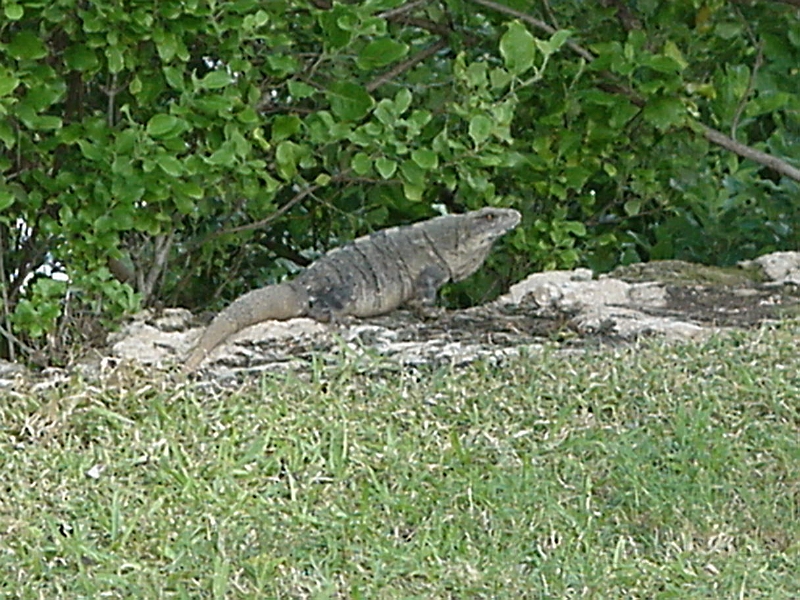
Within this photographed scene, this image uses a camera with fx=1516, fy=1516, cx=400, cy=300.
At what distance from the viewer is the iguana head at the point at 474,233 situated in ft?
21.5

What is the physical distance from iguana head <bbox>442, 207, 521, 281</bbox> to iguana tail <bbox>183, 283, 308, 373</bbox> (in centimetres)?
85

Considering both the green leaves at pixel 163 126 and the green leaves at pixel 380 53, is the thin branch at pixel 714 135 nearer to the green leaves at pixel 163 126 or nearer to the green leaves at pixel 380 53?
the green leaves at pixel 380 53

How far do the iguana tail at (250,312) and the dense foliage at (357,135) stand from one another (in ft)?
1.26

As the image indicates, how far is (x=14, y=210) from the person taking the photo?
585 cm

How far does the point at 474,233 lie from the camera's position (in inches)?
259

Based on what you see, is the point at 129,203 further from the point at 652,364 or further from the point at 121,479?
the point at 652,364

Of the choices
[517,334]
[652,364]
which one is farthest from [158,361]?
[652,364]

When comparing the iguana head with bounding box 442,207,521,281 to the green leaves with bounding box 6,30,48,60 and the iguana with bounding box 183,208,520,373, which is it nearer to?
the iguana with bounding box 183,208,520,373

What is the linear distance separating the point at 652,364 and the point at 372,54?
1586 millimetres

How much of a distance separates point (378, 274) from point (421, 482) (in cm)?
187

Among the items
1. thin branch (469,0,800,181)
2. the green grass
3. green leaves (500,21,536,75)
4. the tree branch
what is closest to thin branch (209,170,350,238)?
the tree branch

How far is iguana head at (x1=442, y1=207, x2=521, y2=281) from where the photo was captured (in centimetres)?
654

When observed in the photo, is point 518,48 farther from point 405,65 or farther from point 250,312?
point 250,312

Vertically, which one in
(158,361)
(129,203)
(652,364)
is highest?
(129,203)
